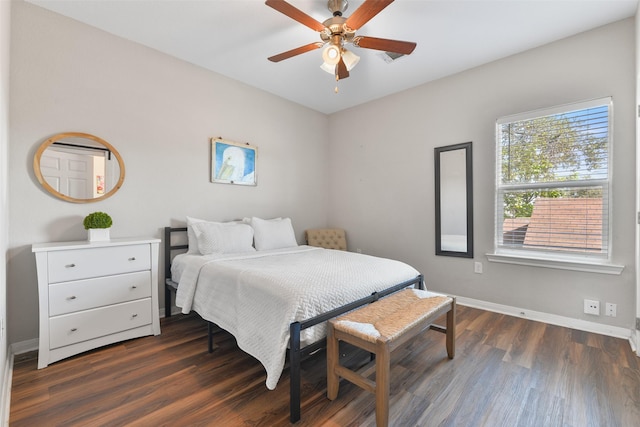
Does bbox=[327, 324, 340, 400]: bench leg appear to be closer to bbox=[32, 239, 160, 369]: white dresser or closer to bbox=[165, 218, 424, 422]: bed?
bbox=[165, 218, 424, 422]: bed

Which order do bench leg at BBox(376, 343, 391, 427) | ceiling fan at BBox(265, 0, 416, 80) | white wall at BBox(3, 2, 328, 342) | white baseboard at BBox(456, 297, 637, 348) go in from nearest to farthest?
bench leg at BBox(376, 343, 391, 427), ceiling fan at BBox(265, 0, 416, 80), white wall at BBox(3, 2, 328, 342), white baseboard at BBox(456, 297, 637, 348)

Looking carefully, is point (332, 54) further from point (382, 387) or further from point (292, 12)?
point (382, 387)

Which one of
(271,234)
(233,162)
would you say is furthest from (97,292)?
(233,162)

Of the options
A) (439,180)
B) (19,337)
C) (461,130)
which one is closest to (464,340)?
(439,180)

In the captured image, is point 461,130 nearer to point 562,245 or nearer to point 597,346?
point 562,245

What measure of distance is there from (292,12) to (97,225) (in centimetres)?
225

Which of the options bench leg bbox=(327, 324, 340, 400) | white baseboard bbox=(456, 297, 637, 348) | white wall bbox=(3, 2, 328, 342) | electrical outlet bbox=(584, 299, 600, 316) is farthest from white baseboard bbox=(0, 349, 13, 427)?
electrical outlet bbox=(584, 299, 600, 316)

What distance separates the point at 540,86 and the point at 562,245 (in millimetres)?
1579

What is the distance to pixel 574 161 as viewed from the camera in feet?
8.74

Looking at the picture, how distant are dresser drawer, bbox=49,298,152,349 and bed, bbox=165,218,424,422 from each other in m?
0.34

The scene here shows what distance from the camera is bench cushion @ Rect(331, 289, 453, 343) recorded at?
5.12 ft

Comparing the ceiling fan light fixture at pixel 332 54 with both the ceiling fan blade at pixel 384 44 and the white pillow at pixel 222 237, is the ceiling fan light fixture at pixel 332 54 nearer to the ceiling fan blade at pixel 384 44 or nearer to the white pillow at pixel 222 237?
the ceiling fan blade at pixel 384 44

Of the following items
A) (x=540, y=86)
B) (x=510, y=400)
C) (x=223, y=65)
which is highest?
(x=223, y=65)

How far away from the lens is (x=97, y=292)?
224cm
